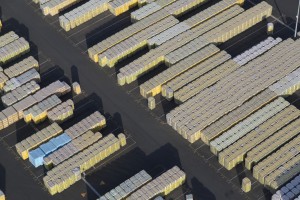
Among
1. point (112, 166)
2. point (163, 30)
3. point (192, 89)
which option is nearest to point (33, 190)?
point (112, 166)

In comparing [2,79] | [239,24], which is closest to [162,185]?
[2,79]

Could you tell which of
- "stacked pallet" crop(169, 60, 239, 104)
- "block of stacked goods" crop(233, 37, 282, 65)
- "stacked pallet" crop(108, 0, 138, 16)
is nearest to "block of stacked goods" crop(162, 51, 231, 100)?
"stacked pallet" crop(169, 60, 239, 104)

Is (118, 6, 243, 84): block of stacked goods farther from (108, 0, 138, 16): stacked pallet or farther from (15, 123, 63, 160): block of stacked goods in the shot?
(15, 123, 63, 160): block of stacked goods

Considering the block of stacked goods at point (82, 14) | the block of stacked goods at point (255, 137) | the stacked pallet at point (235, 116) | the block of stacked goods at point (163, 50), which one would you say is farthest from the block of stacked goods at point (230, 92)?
the block of stacked goods at point (82, 14)

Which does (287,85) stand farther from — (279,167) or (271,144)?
(279,167)

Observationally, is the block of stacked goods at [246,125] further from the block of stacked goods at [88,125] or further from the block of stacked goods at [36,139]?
the block of stacked goods at [36,139]
